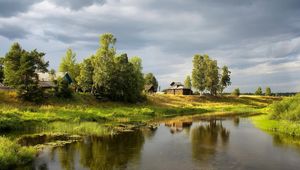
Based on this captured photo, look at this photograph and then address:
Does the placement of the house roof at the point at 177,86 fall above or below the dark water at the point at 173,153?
above

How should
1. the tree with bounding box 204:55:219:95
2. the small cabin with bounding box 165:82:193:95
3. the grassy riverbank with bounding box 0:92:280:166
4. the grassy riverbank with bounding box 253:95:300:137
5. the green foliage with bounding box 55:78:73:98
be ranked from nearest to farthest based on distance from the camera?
the grassy riverbank with bounding box 0:92:280:166 → the grassy riverbank with bounding box 253:95:300:137 → the green foliage with bounding box 55:78:73:98 → the tree with bounding box 204:55:219:95 → the small cabin with bounding box 165:82:193:95

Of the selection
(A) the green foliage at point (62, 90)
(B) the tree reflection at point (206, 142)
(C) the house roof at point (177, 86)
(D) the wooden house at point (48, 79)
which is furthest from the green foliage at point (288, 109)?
(C) the house roof at point (177, 86)

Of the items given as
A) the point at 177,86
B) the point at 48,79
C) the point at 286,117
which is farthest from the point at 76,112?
the point at 177,86

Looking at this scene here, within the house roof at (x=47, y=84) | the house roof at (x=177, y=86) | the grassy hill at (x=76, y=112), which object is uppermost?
the house roof at (x=177, y=86)

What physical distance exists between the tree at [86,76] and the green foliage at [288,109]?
4781cm

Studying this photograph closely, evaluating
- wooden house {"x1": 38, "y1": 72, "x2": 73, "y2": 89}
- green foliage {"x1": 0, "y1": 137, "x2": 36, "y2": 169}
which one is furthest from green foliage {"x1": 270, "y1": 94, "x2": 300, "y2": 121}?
wooden house {"x1": 38, "y1": 72, "x2": 73, "y2": 89}

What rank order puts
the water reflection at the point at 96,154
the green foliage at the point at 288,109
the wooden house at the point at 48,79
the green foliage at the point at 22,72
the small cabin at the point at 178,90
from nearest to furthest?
the water reflection at the point at 96,154 < the green foliage at the point at 288,109 < the green foliage at the point at 22,72 < the wooden house at the point at 48,79 < the small cabin at the point at 178,90

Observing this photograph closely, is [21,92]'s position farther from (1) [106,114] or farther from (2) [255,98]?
(2) [255,98]

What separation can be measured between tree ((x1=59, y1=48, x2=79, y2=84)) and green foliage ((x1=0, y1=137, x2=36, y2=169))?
7317 centimetres

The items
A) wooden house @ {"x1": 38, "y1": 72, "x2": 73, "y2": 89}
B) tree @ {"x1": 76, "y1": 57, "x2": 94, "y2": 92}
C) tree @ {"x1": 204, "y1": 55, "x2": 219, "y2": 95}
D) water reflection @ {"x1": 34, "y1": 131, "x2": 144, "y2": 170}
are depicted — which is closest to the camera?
water reflection @ {"x1": 34, "y1": 131, "x2": 144, "y2": 170}

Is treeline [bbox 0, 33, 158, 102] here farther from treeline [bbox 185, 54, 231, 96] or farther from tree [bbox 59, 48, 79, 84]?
treeline [bbox 185, 54, 231, 96]

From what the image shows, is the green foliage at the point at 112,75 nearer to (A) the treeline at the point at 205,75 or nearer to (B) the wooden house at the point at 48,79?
(B) the wooden house at the point at 48,79

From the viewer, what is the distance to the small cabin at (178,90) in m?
130

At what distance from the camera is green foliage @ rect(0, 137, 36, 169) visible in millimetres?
22562
